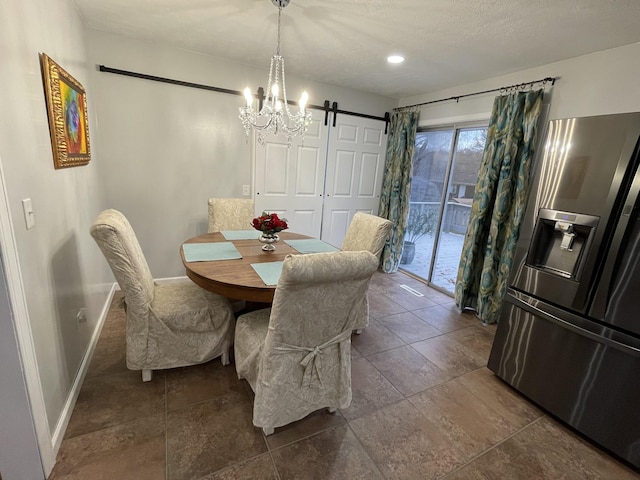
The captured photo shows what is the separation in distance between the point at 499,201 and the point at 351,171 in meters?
1.89

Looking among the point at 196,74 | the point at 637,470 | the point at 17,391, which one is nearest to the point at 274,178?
the point at 196,74

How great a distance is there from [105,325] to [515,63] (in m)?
4.16

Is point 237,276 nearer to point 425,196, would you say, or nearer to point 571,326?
point 571,326

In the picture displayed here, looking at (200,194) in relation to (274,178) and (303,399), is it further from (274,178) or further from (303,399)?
(303,399)

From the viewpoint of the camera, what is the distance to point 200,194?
128 inches

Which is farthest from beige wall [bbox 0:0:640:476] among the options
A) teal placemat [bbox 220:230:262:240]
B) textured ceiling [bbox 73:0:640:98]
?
teal placemat [bbox 220:230:262:240]

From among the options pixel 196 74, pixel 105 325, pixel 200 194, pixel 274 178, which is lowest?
pixel 105 325

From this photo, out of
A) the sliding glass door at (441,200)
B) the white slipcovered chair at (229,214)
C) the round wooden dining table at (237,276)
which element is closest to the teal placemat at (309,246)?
the round wooden dining table at (237,276)

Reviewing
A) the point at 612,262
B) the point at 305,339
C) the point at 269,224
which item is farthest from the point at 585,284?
the point at 269,224

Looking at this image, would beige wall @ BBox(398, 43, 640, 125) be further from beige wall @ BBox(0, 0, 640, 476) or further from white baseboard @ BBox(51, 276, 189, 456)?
white baseboard @ BBox(51, 276, 189, 456)

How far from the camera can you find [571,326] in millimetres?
1666

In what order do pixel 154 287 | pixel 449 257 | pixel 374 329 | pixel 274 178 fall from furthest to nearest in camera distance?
pixel 449 257 → pixel 274 178 → pixel 374 329 → pixel 154 287

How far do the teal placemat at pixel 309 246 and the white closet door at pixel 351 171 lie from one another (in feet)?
5.00

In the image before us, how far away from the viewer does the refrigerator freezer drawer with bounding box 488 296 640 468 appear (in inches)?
58.4
